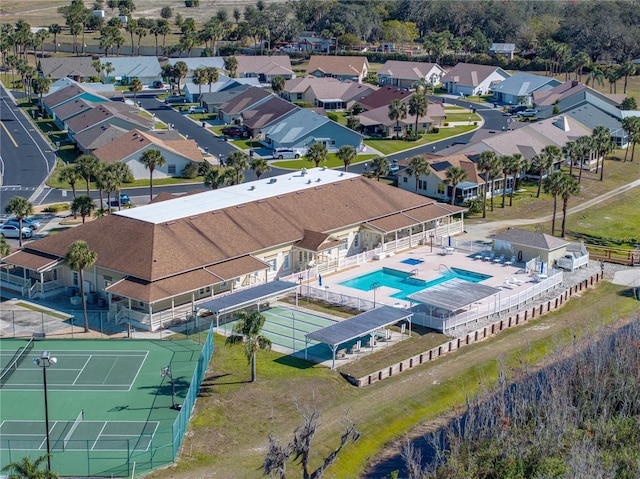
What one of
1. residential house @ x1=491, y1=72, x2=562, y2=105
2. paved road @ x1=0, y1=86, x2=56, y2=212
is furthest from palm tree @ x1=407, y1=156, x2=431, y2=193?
residential house @ x1=491, y1=72, x2=562, y2=105

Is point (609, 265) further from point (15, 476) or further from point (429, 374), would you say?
point (15, 476)

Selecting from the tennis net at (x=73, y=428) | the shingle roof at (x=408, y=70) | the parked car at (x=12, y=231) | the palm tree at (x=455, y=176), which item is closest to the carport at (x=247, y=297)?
the tennis net at (x=73, y=428)

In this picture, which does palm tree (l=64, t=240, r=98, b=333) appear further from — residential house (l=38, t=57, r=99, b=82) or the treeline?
residential house (l=38, t=57, r=99, b=82)

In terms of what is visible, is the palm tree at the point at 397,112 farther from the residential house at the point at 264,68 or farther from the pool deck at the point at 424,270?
the pool deck at the point at 424,270

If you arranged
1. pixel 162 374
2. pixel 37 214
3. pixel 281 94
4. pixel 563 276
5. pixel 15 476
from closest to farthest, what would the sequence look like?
pixel 15 476 < pixel 162 374 < pixel 563 276 < pixel 37 214 < pixel 281 94

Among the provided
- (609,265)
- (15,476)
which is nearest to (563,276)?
(609,265)

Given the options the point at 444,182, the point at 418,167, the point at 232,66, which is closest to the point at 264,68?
the point at 232,66
